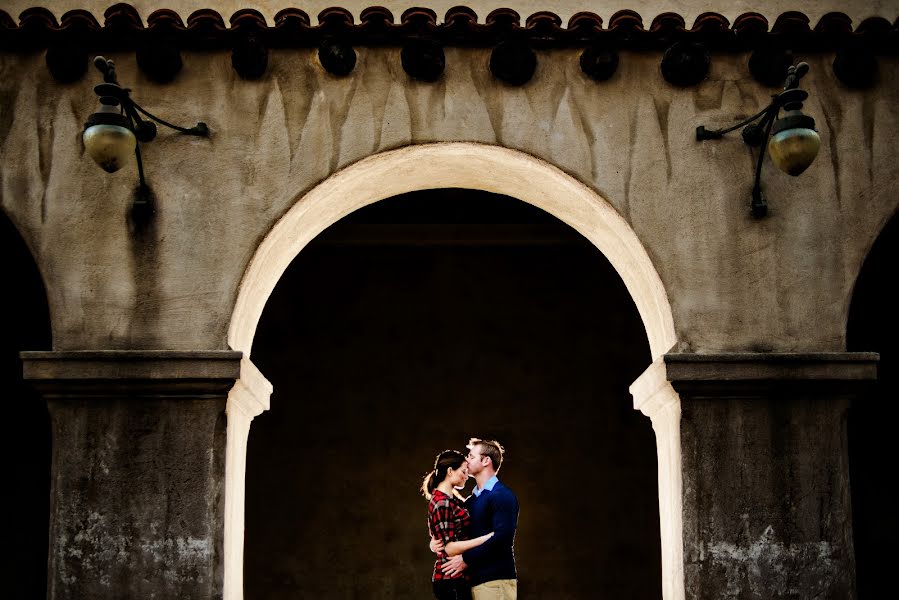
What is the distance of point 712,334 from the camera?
5434 millimetres

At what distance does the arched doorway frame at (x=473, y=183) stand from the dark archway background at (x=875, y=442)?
2.34 m

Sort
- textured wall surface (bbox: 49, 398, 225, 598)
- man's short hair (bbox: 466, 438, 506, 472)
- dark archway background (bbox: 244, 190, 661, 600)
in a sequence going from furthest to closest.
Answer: dark archway background (bbox: 244, 190, 661, 600), man's short hair (bbox: 466, 438, 506, 472), textured wall surface (bbox: 49, 398, 225, 598)

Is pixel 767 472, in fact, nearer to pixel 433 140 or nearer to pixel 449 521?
pixel 449 521

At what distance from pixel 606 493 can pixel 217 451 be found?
5.69 meters

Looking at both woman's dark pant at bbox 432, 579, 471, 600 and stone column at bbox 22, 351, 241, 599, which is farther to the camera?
woman's dark pant at bbox 432, 579, 471, 600

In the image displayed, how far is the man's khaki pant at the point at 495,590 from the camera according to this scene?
5555 mm

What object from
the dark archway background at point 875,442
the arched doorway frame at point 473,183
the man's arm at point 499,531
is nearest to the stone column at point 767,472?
the arched doorway frame at point 473,183

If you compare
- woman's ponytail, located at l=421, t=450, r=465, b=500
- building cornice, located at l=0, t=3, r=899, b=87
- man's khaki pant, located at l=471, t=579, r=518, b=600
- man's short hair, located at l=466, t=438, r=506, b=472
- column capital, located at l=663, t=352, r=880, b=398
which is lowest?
man's khaki pant, located at l=471, t=579, r=518, b=600

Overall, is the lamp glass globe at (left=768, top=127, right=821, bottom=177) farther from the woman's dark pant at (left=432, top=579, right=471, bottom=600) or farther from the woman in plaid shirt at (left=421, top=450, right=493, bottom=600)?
the woman's dark pant at (left=432, top=579, right=471, bottom=600)

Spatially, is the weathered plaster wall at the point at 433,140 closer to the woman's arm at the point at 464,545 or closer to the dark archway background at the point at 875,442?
the woman's arm at the point at 464,545

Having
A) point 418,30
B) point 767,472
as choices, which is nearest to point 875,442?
point 767,472

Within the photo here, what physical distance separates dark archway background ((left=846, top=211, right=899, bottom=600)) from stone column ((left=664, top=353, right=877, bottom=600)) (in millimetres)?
2234

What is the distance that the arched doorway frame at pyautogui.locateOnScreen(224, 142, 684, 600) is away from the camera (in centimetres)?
545

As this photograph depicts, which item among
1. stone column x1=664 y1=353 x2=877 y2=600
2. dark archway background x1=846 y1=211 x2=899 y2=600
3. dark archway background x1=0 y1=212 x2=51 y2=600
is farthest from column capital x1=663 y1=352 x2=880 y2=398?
dark archway background x1=0 y1=212 x2=51 y2=600
